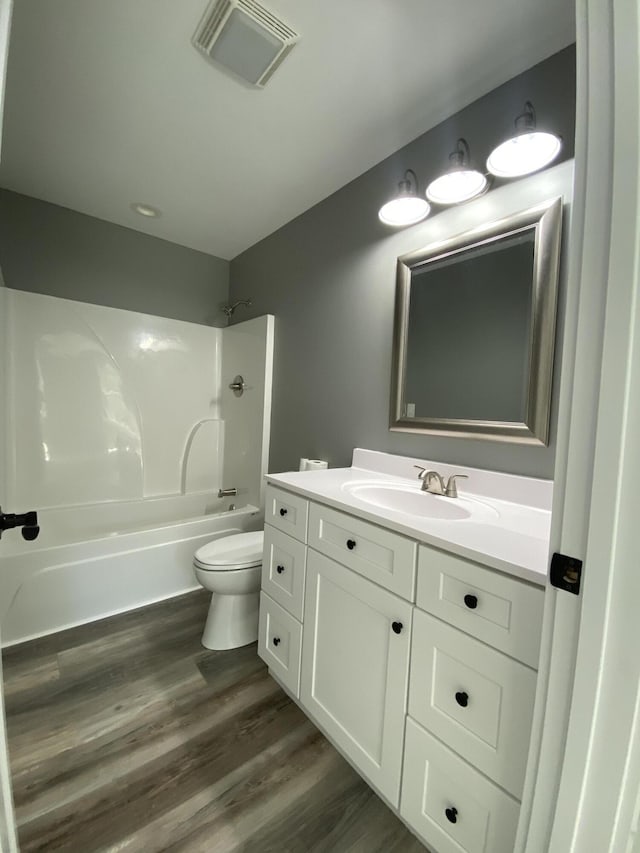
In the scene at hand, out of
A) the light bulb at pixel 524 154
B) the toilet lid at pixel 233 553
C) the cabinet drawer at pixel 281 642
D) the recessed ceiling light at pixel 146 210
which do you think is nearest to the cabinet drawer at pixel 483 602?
the cabinet drawer at pixel 281 642

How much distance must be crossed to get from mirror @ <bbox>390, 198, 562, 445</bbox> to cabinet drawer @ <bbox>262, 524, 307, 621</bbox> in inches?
28.3

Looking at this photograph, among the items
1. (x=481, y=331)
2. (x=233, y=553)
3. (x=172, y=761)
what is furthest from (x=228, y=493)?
(x=481, y=331)

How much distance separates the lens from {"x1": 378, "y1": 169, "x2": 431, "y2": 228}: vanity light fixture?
5.00 ft

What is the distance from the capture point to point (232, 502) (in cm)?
289

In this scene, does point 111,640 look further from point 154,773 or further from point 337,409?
point 337,409

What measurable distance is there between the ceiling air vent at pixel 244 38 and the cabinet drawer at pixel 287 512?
1594mm

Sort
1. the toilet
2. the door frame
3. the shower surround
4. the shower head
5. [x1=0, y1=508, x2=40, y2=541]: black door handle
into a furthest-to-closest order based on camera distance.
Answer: the shower head
the shower surround
the toilet
[x1=0, y1=508, x2=40, y2=541]: black door handle
the door frame

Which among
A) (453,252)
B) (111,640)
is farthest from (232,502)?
(453,252)

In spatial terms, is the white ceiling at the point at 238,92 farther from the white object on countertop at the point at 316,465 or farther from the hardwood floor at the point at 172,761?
the hardwood floor at the point at 172,761

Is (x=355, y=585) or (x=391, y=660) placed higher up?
(x=355, y=585)

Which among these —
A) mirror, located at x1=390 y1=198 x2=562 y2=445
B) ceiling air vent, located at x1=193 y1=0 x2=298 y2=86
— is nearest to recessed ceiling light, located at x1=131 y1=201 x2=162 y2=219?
ceiling air vent, located at x1=193 y1=0 x2=298 y2=86

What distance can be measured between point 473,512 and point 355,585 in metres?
0.46

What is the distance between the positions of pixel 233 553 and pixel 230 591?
187 millimetres

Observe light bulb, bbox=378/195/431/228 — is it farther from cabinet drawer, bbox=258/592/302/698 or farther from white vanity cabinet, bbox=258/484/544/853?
cabinet drawer, bbox=258/592/302/698
